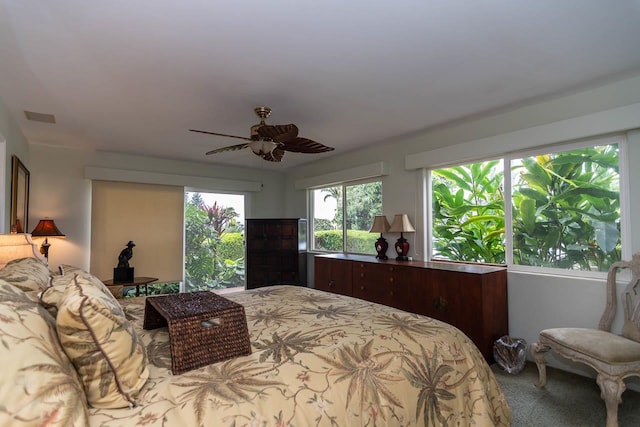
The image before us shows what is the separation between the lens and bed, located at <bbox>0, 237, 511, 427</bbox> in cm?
96

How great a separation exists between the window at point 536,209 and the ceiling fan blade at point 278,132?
211 centimetres

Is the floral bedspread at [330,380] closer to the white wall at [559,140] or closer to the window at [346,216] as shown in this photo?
the white wall at [559,140]

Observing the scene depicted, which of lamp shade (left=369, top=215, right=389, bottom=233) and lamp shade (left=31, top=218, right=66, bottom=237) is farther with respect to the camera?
lamp shade (left=369, top=215, right=389, bottom=233)

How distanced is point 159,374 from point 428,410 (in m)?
1.03

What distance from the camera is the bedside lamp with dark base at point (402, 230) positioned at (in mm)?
3762

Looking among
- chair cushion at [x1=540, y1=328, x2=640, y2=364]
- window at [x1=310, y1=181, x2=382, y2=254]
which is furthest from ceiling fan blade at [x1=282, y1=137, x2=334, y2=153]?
chair cushion at [x1=540, y1=328, x2=640, y2=364]

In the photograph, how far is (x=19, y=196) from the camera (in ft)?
10.6

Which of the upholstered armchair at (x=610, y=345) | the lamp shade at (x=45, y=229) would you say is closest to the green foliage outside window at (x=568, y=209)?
the upholstered armchair at (x=610, y=345)

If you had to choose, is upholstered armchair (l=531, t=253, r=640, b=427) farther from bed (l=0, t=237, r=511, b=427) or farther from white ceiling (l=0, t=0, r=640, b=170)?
white ceiling (l=0, t=0, r=640, b=170)

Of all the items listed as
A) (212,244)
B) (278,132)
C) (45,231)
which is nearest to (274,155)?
(278,132)

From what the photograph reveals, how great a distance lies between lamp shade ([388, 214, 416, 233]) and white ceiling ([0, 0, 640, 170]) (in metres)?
1.17

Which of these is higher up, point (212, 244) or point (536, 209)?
point (536, 209)

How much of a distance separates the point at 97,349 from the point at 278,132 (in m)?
1.76

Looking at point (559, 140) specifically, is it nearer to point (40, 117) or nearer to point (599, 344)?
point (599, 344)
